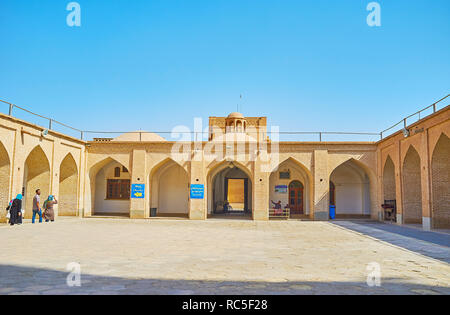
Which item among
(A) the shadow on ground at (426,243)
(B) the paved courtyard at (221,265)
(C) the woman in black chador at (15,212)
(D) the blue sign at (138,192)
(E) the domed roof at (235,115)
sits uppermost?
(E) the domed roof at (235,115)

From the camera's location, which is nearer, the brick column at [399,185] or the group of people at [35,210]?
the group of people at [35,210]

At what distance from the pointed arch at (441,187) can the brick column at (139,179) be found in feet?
48.3

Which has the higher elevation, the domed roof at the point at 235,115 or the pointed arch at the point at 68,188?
the domed roof at the point at 235,115

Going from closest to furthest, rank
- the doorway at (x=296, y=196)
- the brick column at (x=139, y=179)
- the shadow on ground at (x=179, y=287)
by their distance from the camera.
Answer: the shadow on ground at (x=179, y=287) → the brick column at (x=139, y=179) → the doorway at (x=296, y=196)

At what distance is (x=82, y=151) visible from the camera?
21781 mm

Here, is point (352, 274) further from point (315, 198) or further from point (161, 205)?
point (161, 205)

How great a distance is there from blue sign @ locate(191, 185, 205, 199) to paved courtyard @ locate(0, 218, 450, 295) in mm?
9000

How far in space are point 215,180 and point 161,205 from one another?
184 inches

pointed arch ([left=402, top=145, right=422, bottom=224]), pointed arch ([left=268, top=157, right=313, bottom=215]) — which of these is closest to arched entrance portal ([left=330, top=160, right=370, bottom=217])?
pointed arch ([left=268, top=157, right=313, bottom=215])

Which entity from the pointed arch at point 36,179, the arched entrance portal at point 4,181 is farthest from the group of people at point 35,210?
the pointed arch at point 36,179

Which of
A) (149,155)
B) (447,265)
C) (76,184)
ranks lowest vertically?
(447,265)

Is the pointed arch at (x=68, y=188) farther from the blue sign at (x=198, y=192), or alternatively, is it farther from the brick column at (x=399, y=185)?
the brick column at (x=399, y=185)

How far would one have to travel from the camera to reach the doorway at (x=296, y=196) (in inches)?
947

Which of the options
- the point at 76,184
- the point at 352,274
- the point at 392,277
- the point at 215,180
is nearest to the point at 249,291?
the point at 352,274
